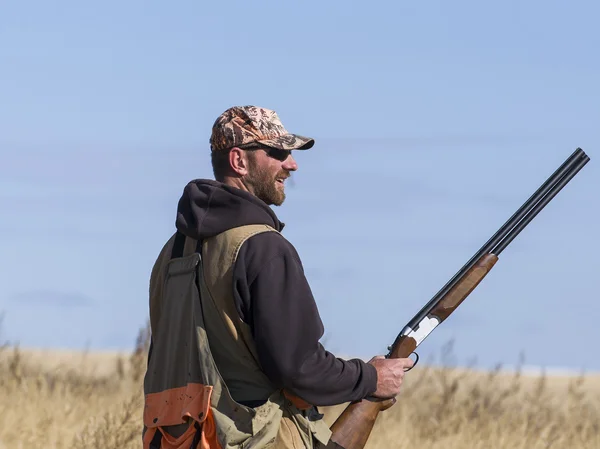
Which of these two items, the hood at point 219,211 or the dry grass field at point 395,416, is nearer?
the hood at point 219,211

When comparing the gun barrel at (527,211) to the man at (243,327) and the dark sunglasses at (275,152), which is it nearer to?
the man at (243,327)

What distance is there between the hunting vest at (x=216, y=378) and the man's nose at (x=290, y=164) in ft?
1.31

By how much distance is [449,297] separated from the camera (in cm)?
622

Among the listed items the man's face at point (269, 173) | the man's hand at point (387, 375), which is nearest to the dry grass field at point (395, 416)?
the man's hand at point (387, 375)

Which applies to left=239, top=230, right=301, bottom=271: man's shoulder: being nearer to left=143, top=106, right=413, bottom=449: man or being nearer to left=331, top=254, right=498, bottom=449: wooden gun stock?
left=143, top=106, right=413, bottom=449: man

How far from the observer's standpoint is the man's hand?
534 cm

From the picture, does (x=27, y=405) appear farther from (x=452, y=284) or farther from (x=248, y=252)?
(x=248, y=252)

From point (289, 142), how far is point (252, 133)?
0.16 m

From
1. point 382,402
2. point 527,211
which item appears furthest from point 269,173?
point 527,211

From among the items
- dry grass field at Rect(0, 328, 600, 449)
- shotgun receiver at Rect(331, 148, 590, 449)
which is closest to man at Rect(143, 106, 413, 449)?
shotgun receiver at Rect(331, 148, 590, 449)

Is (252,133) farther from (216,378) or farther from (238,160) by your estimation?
(216,378)

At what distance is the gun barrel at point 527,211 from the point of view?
6.41 metres

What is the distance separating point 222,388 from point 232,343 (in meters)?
0.18

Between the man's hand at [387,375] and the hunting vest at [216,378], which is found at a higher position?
the man's hand at [387,375]
